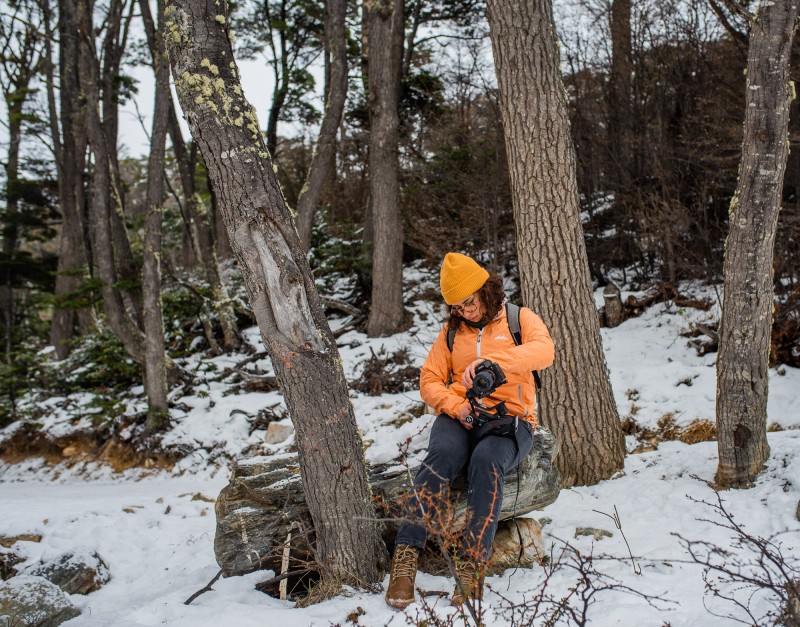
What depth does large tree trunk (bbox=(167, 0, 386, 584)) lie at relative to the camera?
2965 millimetres

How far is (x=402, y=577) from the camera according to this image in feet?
10.3

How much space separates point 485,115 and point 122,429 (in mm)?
7959

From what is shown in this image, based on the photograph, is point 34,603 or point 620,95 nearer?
point 34,603

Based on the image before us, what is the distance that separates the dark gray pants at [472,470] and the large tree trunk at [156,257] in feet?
18.0

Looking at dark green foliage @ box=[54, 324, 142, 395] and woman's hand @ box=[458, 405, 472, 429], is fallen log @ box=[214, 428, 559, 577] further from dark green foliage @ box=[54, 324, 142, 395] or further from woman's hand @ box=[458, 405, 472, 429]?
dark green foliage @ box=[54, 324, 142, 395]

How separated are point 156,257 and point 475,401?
18.9 feet

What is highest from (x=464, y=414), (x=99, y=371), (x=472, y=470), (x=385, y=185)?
(x=385, y=185)

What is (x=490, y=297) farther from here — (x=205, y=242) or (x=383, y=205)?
(x=205, y=242)

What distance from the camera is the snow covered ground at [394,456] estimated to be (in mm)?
3076

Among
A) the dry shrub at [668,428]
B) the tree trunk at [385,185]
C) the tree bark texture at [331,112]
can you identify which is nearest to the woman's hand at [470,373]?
the dry shrub at [668,428]

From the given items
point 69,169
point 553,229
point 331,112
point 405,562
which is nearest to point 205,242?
point 331,112

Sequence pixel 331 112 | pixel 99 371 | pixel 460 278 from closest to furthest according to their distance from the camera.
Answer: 1. pixel 460 278
2. pixel 331 112
3. pixel 99 371

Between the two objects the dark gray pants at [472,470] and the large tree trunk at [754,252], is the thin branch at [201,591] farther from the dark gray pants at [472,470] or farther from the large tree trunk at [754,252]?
the large tree trunk at [754,252]

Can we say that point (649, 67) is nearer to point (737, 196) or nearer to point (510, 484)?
point (737, 196)
